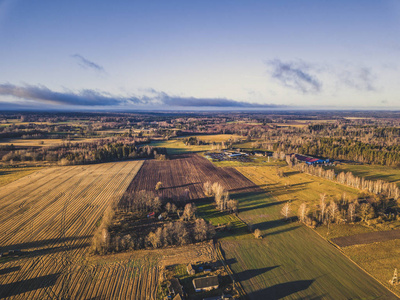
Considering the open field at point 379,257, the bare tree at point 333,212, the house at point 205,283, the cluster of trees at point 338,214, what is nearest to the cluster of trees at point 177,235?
the house at point 205,283

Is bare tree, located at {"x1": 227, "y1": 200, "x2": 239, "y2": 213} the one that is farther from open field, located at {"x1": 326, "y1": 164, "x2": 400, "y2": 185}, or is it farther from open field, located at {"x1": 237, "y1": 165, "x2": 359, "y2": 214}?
open field, located at {"x1": 326, "y1": 164, "x2": 400, "y2": 185}

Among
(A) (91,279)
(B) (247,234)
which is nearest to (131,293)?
(A) (91,279)

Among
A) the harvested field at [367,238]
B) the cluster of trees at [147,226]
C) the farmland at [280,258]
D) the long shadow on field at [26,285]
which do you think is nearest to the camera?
the long shadow on field at [26,285]

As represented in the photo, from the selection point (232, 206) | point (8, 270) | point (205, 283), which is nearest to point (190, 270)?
point (205, 283)

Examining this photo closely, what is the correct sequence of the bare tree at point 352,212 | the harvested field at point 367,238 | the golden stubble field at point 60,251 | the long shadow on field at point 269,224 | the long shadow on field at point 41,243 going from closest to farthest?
the golden stubble field at point 60,251, the long shadow on field at point 41,243, the harvested field at point 367,238, the long shadow on field at point 269,224, the bare tree at point 352,212

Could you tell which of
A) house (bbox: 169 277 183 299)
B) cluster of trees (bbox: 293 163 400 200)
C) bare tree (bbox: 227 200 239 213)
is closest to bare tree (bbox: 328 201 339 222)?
bare tree (bbox: 227 200 239 213)

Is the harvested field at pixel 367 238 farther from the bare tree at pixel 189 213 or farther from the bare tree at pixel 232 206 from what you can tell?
the bare tree at pixel 189 213

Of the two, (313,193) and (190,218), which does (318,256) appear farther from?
(313,193)
